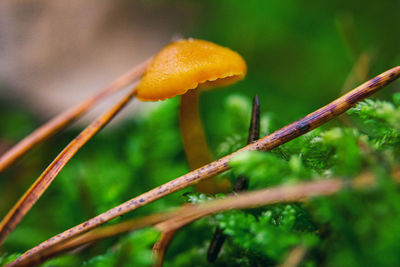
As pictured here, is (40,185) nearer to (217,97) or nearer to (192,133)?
(192,133)

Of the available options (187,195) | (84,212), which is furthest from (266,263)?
(84,212)

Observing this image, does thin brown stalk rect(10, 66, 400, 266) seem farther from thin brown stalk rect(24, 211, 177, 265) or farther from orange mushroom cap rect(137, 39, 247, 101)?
orange mushroom cap rect(137, 39, 247, 101)

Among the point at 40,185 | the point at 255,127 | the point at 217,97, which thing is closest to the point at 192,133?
the point at 255,127

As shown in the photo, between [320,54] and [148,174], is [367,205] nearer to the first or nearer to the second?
[148,174]

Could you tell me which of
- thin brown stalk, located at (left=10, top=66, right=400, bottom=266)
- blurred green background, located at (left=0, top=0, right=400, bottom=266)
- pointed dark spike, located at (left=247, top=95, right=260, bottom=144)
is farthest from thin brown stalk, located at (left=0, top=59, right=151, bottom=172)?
pointed dark spike, located at (left=247, top=95, right=260, bottom=144)

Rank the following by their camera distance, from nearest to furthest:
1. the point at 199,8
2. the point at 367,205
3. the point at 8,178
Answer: the point at 367,205, the point at 8,178, the point at 199,8

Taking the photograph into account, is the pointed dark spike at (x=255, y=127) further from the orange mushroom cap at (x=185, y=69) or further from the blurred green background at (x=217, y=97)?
the blurred green background at (x=217, y=97)
